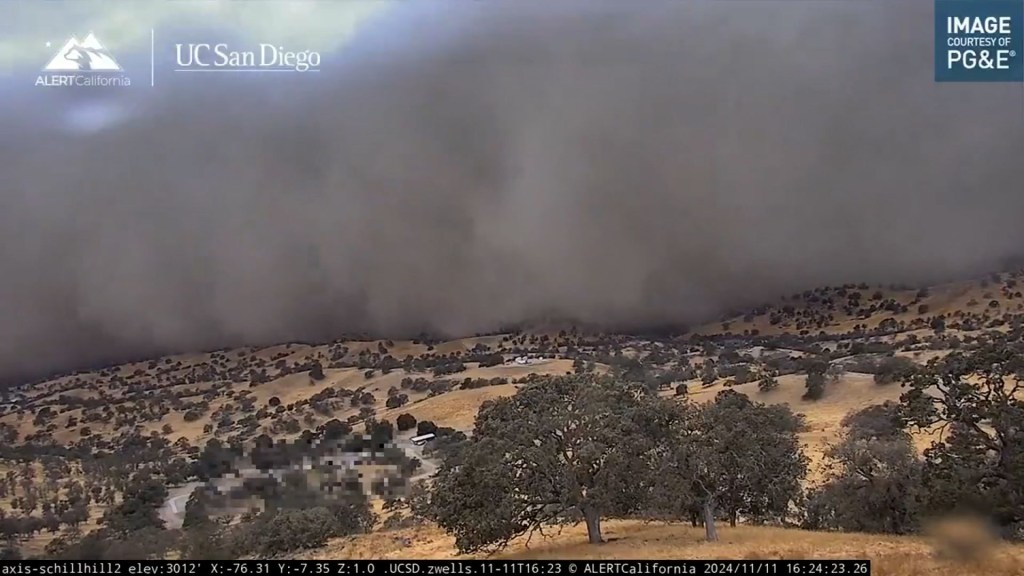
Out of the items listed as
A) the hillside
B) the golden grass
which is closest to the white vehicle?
the hillside

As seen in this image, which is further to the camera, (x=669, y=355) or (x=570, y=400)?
(x=669, y=355)

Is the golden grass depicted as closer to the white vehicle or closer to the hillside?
the hillside

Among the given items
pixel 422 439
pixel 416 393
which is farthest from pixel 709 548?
pixel 416 393

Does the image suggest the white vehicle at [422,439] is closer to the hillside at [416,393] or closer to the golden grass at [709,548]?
the hillside at [416,393]

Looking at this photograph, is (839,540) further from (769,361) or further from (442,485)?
(769,361)

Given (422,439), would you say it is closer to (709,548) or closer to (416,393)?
(416,393)

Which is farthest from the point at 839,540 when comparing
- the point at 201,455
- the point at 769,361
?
the point at 769,361

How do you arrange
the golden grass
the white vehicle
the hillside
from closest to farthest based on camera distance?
the golden grass, the hillside, the white vehicle

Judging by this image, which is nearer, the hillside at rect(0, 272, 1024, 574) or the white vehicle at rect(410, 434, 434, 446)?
the hillside at rect(0, 272, 1024, 574)
